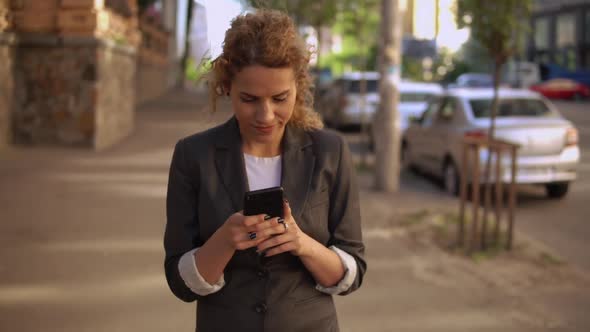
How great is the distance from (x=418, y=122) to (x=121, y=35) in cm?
517

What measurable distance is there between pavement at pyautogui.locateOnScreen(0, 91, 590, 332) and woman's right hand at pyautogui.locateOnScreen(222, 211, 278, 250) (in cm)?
301

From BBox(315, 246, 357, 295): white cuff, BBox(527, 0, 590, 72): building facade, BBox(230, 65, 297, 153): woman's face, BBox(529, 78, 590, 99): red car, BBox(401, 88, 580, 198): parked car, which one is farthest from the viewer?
BBox(527, 0, 590, 72): building facade

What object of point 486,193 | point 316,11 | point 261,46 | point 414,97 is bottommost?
point 486,193

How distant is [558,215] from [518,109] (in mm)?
1716

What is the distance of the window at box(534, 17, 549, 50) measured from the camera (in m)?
55.9

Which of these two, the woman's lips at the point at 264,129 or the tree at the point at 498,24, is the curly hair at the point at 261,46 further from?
the tree at the point at 498,24

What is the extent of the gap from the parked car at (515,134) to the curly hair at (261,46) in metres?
7.45

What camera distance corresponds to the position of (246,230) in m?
1.77

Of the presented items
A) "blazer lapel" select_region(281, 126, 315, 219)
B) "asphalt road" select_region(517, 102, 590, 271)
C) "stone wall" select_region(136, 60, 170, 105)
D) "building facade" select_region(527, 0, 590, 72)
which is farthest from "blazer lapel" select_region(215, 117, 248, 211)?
"building facade" select_region(527, 0, 590, 72)

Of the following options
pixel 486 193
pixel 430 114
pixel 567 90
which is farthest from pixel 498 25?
pixel 567 90

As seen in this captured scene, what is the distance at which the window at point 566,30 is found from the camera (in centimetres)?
5178

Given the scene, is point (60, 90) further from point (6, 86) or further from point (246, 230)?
point (246, 230)

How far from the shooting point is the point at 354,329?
479 centimetres

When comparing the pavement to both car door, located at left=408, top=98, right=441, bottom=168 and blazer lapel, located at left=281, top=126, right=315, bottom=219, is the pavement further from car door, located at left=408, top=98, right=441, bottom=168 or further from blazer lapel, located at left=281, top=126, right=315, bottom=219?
car door, located at left=408, top=98, right=441, bottom=168
